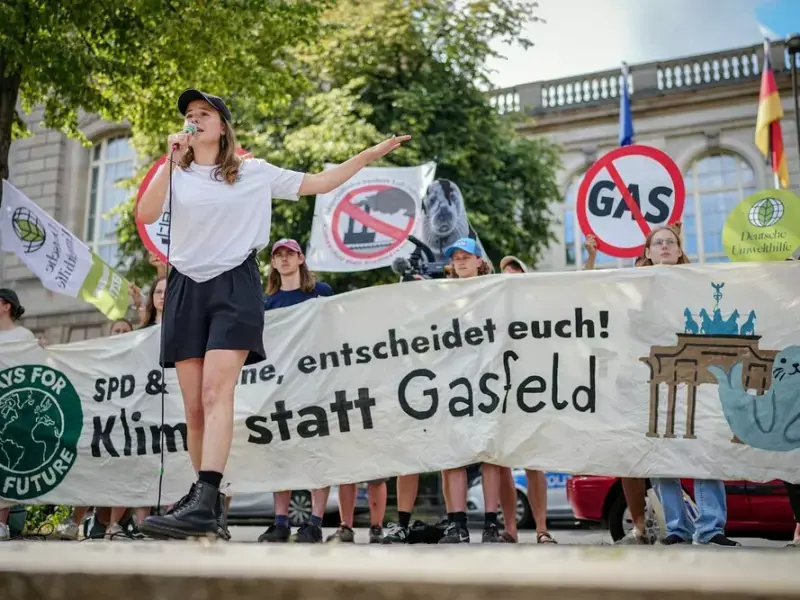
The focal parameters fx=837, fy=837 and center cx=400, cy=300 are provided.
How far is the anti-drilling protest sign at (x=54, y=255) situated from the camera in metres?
8.12

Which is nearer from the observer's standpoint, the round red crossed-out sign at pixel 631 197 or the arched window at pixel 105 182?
the round red crossed-out sign at pixel 631 197

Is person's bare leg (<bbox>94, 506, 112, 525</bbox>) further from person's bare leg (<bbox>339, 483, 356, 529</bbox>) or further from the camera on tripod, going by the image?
the camera on tripod

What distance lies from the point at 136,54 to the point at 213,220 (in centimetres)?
843

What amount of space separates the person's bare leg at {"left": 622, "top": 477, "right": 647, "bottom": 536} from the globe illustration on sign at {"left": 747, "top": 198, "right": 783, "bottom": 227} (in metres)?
2.76

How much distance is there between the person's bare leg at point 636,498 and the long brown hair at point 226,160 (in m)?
3.25

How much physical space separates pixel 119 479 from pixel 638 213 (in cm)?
456

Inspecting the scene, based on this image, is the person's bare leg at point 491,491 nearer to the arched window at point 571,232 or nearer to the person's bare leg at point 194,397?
the person's bare leg at point 194,397

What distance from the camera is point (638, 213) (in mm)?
6902

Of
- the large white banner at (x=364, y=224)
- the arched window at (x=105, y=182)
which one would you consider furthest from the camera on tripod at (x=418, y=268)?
the arched window at (x=105, y=182)

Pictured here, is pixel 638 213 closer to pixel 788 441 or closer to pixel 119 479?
pixel 788 441

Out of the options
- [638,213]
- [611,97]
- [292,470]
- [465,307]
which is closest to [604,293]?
[465,307]

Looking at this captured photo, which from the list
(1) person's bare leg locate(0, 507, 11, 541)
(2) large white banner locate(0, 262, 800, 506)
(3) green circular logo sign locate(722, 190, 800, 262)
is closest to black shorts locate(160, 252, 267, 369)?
(2) large white banner locate(0, 262, 800, 506)

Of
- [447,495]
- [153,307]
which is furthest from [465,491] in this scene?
[153,307]

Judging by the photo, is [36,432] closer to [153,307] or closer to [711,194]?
[153,307]
